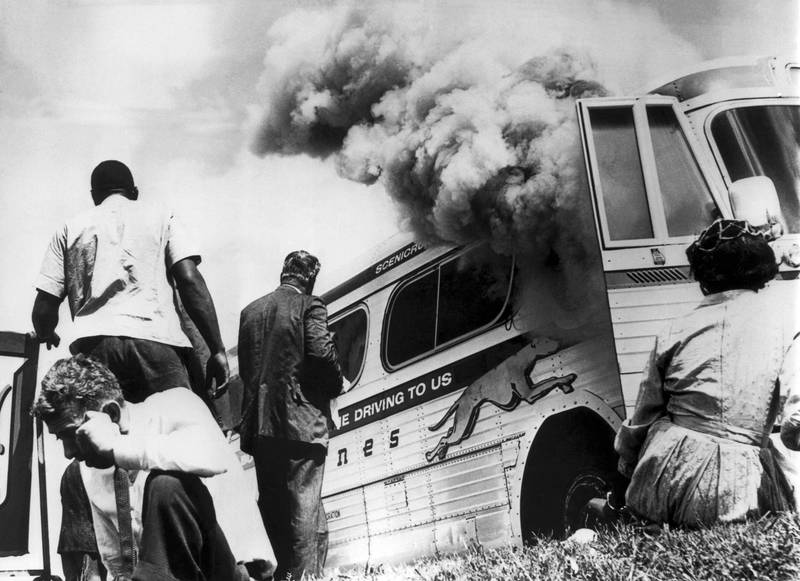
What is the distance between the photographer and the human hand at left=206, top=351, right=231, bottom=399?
16.2 ft

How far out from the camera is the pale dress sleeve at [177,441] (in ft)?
15.4

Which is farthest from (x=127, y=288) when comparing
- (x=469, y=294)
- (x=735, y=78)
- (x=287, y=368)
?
(x=735, y=78)

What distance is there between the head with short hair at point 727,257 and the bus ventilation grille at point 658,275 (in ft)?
0.25

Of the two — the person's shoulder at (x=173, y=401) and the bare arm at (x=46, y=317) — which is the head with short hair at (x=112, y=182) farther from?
the person's shoulder at (x=173, y=401)

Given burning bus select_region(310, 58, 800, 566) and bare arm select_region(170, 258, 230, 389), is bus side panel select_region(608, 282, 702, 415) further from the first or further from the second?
bare arm select_region(170, 258, 230, 389)

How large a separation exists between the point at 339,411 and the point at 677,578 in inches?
80.1

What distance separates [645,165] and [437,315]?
141 cm

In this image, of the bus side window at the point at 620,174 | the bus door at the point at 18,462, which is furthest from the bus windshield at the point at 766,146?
the bus door at the point at 18,462

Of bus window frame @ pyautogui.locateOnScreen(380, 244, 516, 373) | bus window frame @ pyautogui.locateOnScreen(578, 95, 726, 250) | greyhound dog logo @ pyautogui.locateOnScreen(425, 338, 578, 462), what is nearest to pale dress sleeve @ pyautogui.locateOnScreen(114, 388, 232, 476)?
bus window frame @ pyautogui.locateOnScreen(380, 244, 516, 373)

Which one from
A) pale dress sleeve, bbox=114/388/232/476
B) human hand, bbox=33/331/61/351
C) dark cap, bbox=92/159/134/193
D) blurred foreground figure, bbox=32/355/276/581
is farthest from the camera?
dark cap, bbox=92/159/134/193

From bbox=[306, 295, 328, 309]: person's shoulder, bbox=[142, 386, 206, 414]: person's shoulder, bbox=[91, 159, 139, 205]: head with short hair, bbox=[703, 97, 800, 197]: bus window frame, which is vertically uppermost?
bbox=[91, 159, 139, 205]: head with short hair

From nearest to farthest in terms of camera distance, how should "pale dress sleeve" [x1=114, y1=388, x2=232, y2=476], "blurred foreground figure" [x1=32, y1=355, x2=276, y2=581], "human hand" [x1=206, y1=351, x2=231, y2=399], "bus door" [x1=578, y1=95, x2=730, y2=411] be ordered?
"bus door" [x1=578, y1=95, x2=730, y2=411] → "blurred foreground figure" [x1=32, y1=355, x2=276, y2=581] → "pale dress sleeve" [x1=114, y1=388, x2=232, y2=476] → "human hand" [x1=206, y1=351, x2=231, y2=399]

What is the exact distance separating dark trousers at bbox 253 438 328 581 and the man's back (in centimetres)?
95

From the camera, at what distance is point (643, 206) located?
14.5 ft
